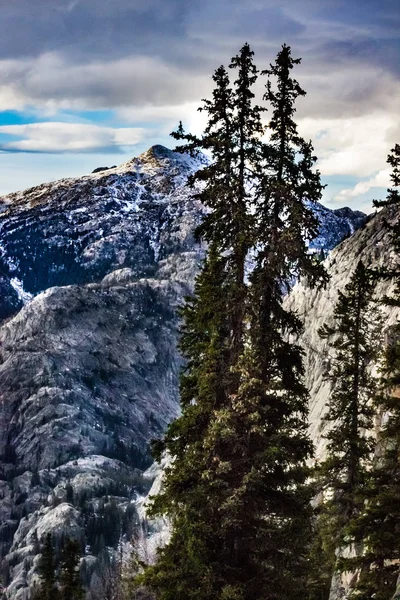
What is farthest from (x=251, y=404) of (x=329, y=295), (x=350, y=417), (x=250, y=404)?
(x=329, y=295)

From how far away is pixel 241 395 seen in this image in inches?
851

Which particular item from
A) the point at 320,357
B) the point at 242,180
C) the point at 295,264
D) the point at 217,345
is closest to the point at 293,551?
the point at 217,345

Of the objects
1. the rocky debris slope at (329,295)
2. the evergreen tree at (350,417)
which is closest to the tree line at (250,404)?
the evergreen tree at (350,417)

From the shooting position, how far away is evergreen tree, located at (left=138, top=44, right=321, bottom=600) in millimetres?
21188

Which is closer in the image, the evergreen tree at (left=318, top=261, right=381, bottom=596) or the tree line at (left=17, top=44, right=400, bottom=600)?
the tree line at (left=17, top=44, right=400, bottom=600)

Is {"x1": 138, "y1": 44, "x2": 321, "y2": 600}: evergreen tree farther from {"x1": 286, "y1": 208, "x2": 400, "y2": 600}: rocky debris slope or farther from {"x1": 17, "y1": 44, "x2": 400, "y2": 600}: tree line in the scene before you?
{"x1": 286, "y1": 208, "x2": 400, "y2": 600}: rocky debris slope

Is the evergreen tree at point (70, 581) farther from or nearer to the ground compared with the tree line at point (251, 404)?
nearer to the ground

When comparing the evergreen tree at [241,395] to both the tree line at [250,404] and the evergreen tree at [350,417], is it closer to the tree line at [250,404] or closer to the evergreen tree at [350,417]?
the tree line at [250,404]

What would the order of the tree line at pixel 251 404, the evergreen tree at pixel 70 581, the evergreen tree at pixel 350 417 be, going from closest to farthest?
the tree line at pixel 251 404
the evergreen tree at pixel 350 417
the evergreen tree at pixel 70 581

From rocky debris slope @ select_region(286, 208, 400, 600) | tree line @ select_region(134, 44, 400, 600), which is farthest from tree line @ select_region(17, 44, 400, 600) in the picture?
rocky debris slope @ select_region(286, 208, 400, 600)

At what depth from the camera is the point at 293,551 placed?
21844 millimetres

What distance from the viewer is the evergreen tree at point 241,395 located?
69.5 feet

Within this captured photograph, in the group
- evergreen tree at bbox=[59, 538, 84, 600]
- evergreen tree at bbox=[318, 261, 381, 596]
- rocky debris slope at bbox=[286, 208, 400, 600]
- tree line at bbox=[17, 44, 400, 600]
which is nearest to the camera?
tree line at bbox=[17, 44, 400, 600]

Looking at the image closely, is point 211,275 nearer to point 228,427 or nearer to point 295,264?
point 295,264
